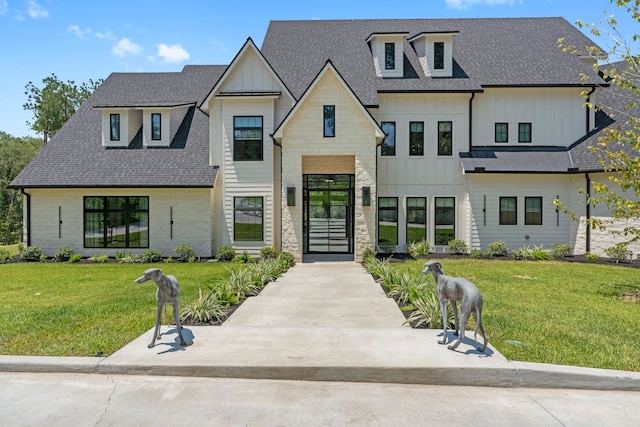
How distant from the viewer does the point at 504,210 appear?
61.7 feet

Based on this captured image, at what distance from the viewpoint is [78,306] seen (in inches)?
361

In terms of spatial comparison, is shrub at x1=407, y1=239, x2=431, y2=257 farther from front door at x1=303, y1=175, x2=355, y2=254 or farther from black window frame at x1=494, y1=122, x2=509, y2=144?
black window frame at x1=494, y1=122, x2=509, y2=144

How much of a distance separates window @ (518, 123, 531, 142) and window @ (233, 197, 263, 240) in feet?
39.3

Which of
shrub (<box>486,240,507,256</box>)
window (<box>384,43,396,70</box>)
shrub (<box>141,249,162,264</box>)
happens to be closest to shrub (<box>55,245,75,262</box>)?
shrub (<box>141,249,162,264</box>)

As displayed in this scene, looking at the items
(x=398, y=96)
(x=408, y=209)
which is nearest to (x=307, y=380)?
(x=408, y=209)

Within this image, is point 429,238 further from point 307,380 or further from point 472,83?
point 307,380

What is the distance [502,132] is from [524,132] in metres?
0.99

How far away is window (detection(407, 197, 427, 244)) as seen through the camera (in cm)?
1903

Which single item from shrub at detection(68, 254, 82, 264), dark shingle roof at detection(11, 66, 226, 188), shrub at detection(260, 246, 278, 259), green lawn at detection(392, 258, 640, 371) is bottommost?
green lawn at detection(392, 258, 640, 371)

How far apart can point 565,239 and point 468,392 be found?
1617 centimetres

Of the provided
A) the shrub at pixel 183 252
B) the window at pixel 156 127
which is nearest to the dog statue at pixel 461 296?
the shrub at pixel 183 252

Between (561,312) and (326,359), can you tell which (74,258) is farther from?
(561,312)

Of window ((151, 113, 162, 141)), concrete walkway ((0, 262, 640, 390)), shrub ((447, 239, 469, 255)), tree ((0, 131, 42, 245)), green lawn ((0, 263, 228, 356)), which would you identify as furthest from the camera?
tree ((0, 131, 42, 245))

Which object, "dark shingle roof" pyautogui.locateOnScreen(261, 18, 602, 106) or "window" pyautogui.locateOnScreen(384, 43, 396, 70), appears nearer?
"dark shingle roof" pyautogui.locateOnScreen(261, 18, 602, 106)
